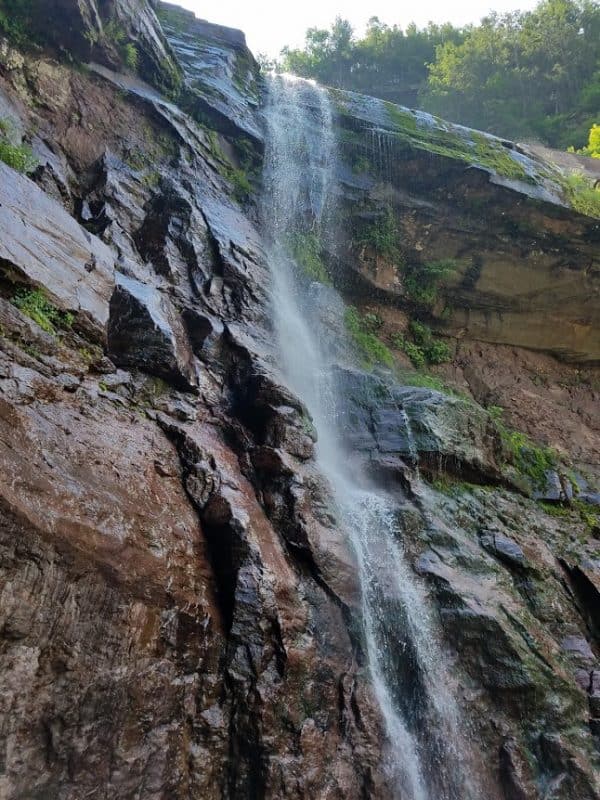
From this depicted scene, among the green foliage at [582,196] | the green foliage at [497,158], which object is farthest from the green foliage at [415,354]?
the green foliage at [582,196]

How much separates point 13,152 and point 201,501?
18.8 feet

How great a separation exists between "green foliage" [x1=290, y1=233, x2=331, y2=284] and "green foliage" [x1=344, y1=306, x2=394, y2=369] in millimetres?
1102

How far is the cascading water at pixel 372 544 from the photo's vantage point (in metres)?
5.37

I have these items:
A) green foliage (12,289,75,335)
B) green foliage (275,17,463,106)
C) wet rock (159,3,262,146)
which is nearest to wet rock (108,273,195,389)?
green foliage (12,289,75,335)

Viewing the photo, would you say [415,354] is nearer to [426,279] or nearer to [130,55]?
[426,279]

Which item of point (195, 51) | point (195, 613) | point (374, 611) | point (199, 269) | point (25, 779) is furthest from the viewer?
point (195, 51)

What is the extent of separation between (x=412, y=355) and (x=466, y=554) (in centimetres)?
692

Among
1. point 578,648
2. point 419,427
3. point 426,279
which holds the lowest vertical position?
point 578,648

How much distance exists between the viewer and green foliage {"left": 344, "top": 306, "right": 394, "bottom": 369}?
11844 millimetres

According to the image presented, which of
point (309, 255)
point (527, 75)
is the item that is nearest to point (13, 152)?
point (309, 255)

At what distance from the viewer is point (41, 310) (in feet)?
18.7

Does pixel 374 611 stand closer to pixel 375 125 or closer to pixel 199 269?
pixel 199 269

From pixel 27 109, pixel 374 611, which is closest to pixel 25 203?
pixel 27 109

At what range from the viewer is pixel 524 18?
79.6 ft
